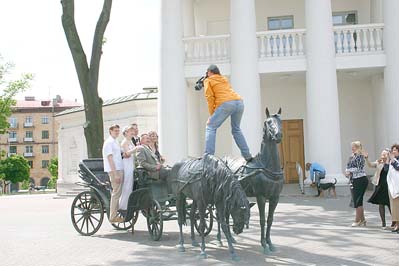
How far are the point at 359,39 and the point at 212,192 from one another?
13.0 metres

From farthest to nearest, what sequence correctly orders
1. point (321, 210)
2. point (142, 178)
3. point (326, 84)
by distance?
point (326, 84)
point (321, 210)
point (142, 178)

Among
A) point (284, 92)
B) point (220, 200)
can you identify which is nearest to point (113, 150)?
point (220, 200)

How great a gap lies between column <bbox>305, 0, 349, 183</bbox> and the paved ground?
16.1ft

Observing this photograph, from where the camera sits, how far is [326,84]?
61.0ft

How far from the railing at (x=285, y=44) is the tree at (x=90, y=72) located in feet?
16.6

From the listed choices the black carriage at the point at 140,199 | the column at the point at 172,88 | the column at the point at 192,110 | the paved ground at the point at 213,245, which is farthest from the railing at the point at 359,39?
the black carriage at the point at 140,199

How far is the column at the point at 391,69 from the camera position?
18500mm

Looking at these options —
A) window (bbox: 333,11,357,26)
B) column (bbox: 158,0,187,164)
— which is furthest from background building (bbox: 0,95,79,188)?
column (bbox: 158,0,187,164)

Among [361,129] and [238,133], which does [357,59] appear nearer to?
[361,129]

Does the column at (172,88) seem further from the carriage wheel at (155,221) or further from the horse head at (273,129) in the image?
the horse head at (273,129)

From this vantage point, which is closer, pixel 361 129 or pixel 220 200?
pixel 220 200

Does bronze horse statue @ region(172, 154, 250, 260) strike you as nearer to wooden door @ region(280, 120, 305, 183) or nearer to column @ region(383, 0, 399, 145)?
column @ region(383, 0, 399, 145)

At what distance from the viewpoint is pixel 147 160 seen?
10266 millimetres

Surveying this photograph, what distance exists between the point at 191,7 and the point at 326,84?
782 centimetres
